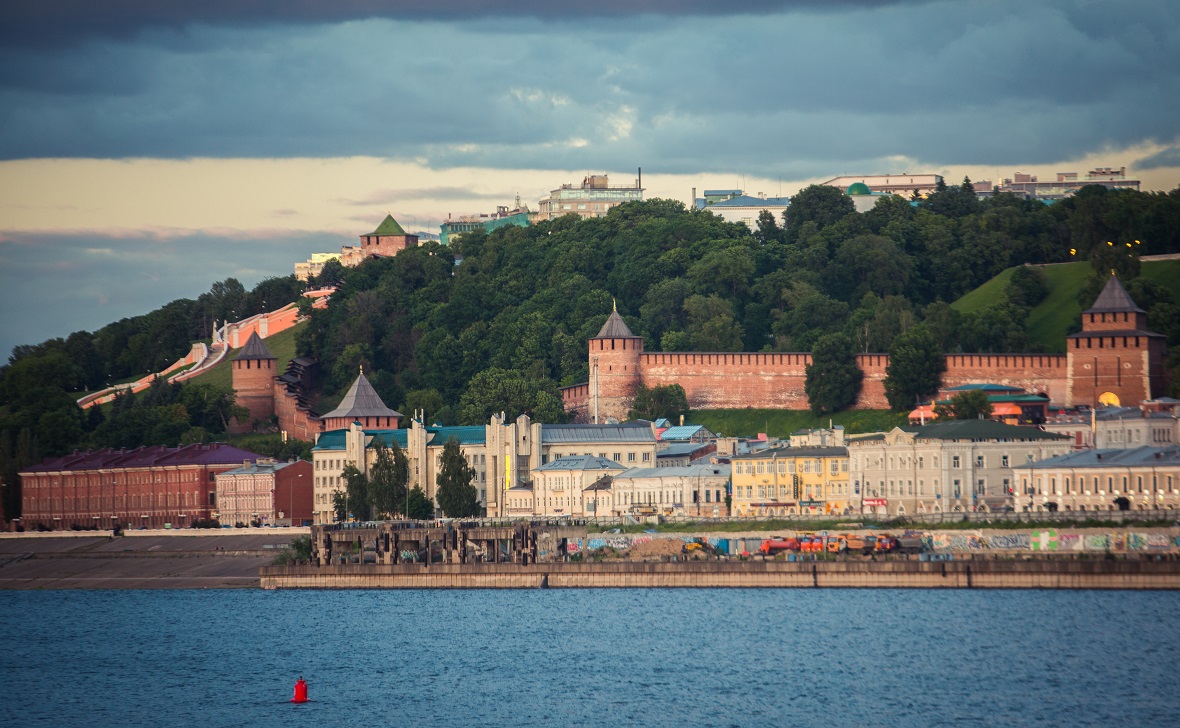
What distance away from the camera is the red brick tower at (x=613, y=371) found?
106m

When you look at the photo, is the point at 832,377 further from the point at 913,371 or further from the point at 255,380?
the point at 255,380

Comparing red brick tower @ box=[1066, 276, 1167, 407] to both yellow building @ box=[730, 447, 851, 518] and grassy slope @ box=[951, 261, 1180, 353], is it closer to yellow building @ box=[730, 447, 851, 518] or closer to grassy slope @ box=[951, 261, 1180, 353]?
grassy slope @ box=[951, 261, 1180, 353]

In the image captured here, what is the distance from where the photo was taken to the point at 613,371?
10638 centimetres

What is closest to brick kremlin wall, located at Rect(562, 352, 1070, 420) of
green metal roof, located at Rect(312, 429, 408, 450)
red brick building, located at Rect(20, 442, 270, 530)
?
green metal roof, located at Rect(312, 429, 408, 450)

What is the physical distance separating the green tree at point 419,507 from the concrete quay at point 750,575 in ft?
37.5

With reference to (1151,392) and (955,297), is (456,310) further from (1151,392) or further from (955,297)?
(1151,392)

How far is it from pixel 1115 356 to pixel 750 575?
34.0 metres

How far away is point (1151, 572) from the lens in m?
61.3

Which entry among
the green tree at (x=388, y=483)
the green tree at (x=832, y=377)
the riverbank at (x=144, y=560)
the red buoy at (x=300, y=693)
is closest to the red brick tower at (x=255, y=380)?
the riverbank at (x=144, y=560)

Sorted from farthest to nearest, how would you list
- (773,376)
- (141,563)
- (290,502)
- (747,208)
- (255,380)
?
(747,208) → (255,380) → (773,376) → (290,502) → (141,563)

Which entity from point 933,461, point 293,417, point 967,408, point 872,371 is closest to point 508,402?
point 293,417

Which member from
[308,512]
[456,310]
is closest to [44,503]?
[308,512]

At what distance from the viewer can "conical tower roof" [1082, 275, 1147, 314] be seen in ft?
318

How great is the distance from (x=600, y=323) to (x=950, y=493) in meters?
39.5
